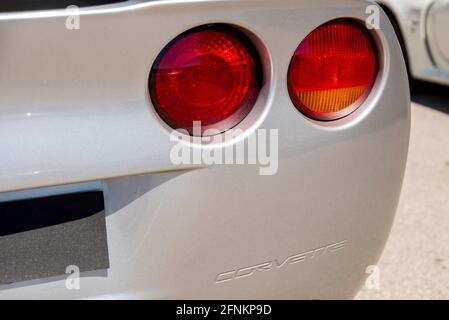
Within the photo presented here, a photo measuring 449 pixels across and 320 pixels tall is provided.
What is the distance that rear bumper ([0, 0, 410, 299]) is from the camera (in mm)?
1057

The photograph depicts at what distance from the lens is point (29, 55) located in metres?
1.03

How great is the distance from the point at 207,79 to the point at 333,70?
29cm

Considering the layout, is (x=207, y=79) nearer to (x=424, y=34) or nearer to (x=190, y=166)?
(x=190, y=166)

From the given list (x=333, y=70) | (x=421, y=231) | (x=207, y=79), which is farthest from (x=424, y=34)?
(x=207, y=79)

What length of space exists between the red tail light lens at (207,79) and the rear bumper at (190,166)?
0.03 meters

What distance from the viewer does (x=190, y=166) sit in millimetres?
1151

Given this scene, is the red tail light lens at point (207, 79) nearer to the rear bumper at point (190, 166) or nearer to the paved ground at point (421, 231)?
the rear bumper at point (190, 166)

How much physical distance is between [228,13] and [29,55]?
39 centimetres

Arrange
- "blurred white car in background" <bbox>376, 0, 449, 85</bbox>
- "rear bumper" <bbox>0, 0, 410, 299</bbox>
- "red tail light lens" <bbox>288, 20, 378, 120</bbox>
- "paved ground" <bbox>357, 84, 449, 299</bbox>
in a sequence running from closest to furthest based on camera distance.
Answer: "rear bumper" <bbox>0, 0, 410, 299</bbox>, "red tail light lens" <bbox>288, 20, 378, 120</bbox>, "paved ground" <bbox>357, 84, 449, 299</bbox>, "blurred white car in background" <bbox>376, 0, 449, 85</bbox>

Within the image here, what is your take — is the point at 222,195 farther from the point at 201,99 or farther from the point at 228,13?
the point at 228,13

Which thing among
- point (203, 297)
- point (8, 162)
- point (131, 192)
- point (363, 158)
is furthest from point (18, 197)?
point (363, 158)

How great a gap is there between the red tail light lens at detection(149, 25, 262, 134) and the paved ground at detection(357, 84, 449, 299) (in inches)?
51.5

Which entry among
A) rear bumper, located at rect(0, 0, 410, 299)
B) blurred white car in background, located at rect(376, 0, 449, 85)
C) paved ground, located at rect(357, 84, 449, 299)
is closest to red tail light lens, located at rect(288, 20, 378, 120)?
rear bumper, located at rect(0, 0, 410, 299)

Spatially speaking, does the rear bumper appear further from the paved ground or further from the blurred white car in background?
the blurred white car in background
